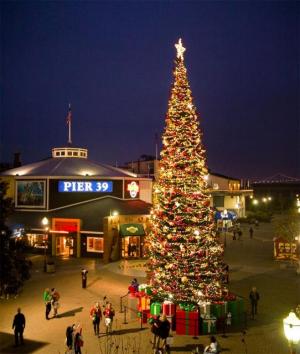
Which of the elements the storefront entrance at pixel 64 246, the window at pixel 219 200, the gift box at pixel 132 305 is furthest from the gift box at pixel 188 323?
the window at pixel 219 200

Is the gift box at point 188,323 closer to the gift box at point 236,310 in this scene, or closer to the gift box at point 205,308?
the gift box at point 205,308

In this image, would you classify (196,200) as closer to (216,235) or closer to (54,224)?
(216,235)

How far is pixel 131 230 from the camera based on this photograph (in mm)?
34469

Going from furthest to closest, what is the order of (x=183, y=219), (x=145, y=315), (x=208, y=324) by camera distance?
(x=145, y=315) → (x=183, y=219) → (x=208, y=324)

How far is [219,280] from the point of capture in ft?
56.6

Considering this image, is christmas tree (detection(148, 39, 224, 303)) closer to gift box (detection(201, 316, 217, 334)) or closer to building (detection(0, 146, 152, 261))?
gift box (detection(201, 316, 217, 334))

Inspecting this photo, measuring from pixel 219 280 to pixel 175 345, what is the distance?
3679mm

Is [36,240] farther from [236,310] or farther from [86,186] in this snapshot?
[236,310]

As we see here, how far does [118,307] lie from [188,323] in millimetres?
4872

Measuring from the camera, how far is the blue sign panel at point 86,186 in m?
38.8

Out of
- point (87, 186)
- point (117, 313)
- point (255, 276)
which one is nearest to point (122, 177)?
point (87, 186)

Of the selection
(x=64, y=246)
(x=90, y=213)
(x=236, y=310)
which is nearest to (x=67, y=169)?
(x=90, y=213)

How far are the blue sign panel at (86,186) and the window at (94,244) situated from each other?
5.49 m

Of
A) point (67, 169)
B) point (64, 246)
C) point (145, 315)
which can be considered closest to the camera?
point (145, 315)
